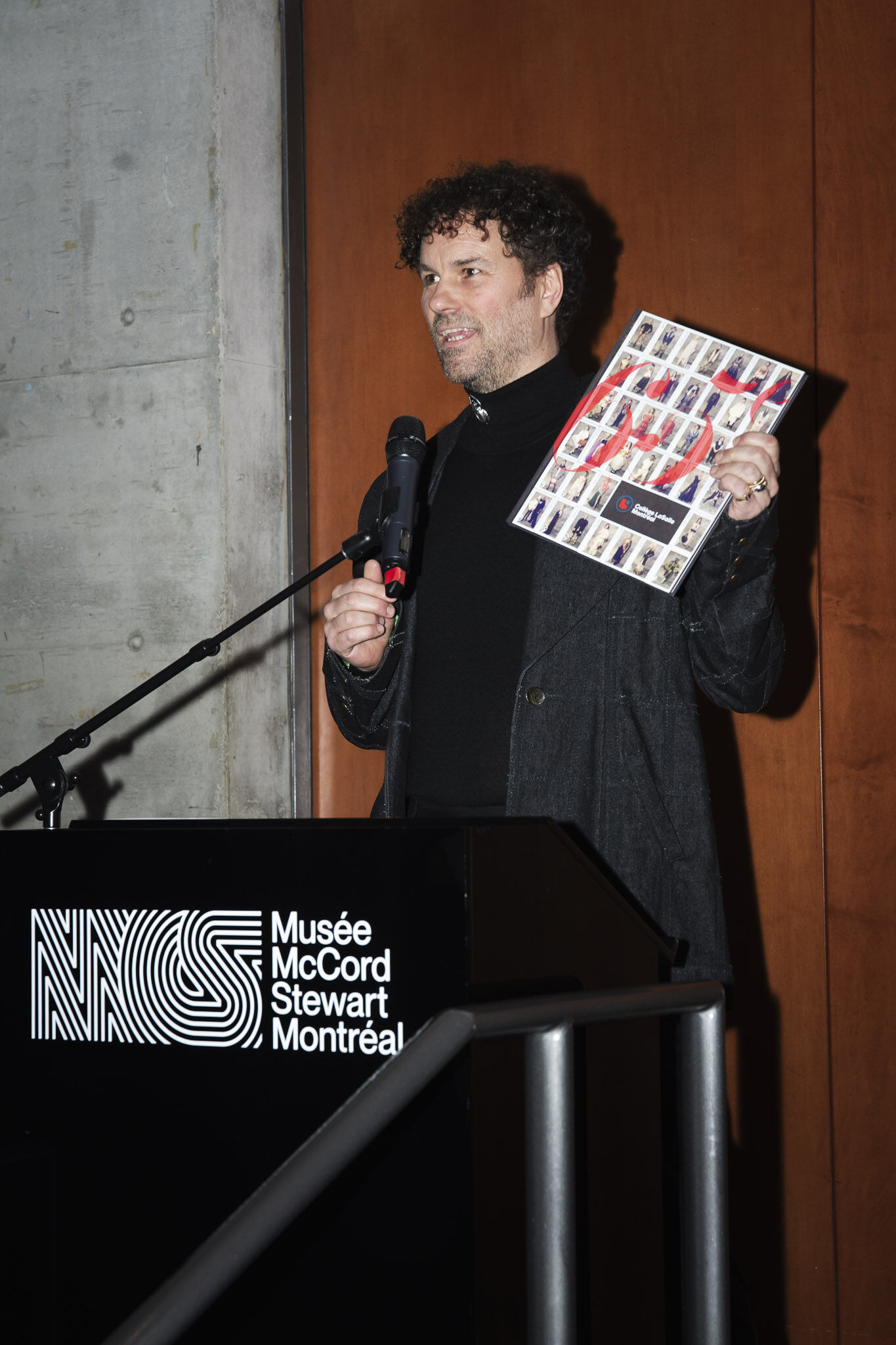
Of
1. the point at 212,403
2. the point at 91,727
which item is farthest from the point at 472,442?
the point at 212,403

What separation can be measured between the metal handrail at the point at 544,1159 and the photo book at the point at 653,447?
619 mm

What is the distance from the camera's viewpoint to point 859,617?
2.58 metres

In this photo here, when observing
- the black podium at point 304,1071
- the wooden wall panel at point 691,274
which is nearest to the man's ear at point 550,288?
the wooden wall panel at point 691,274

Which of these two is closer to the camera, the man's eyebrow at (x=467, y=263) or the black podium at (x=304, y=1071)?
the black podium at (x=304, y=1071)

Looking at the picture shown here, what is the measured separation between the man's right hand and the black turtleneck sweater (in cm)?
30

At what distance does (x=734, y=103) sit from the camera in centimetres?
268

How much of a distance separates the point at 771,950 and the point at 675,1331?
1.29 m

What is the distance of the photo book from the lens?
5.32 feet

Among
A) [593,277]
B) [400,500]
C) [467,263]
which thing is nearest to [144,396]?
[593,277]

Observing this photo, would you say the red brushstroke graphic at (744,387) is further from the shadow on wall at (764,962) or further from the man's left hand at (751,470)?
the shadow on wall at (764,962)

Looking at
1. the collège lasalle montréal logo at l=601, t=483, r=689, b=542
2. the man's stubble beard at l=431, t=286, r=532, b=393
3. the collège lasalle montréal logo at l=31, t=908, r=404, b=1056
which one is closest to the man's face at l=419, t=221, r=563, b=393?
the man's stubble beard at l=431, t=286, r=532, b=393

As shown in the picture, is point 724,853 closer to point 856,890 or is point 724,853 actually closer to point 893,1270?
point 856,890

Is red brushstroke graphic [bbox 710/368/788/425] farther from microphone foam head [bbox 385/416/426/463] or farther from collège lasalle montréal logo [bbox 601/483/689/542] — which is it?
microphone foam head [bbox 385/416/426/463]

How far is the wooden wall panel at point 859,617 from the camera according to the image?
2.51 metres
